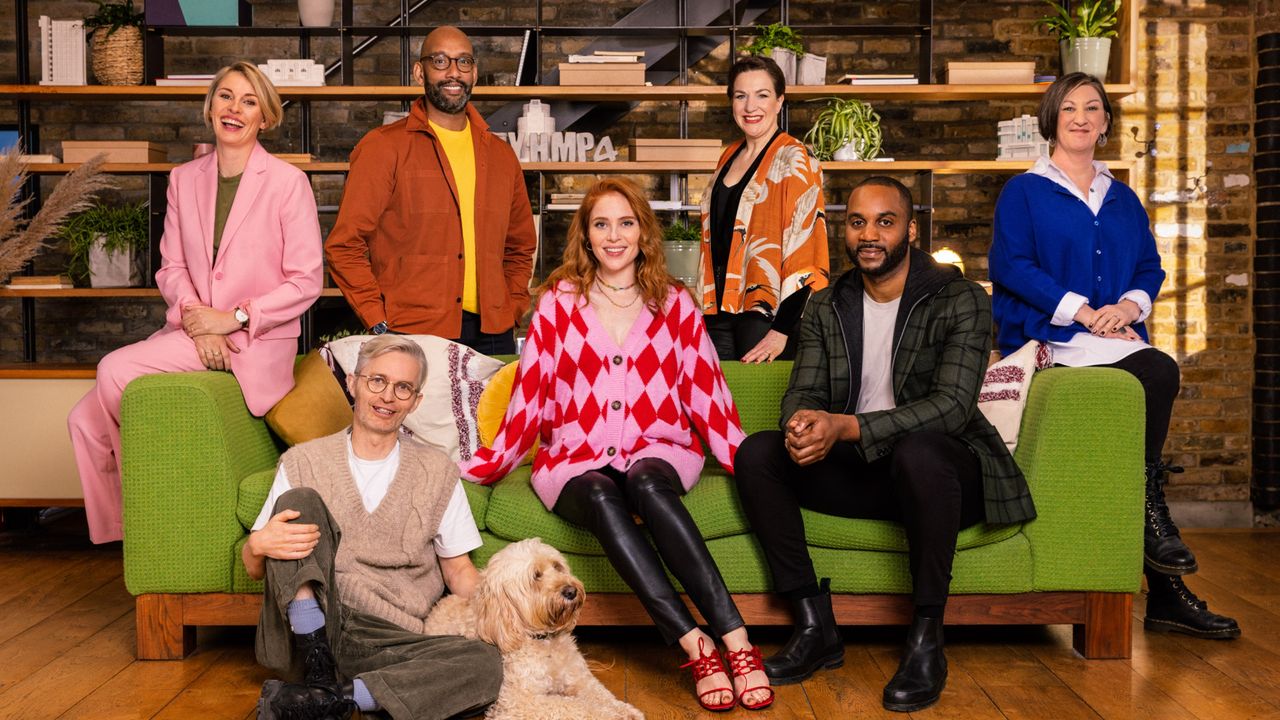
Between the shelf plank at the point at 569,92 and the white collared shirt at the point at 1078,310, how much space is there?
181 centimetres

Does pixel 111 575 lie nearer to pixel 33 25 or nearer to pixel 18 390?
pixel 18 390

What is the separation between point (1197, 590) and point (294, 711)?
2780 millimetres

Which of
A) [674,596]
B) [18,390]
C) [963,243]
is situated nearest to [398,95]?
A: [18,390]

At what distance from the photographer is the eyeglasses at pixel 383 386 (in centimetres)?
242

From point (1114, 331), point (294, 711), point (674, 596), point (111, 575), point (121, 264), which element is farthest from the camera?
point (121, 264)

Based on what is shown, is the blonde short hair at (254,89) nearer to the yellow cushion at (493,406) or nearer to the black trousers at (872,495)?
the yellow cushion at (493,406)

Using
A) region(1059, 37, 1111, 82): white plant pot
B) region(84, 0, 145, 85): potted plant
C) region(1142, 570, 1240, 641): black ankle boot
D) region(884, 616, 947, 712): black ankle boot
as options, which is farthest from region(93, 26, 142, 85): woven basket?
region(1142, 570, 1240, 641): black ankle boot

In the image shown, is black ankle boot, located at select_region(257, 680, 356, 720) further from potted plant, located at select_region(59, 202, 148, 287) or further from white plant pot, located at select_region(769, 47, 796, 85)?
white plant pot, located at select_region(769, 47, 796, 85)

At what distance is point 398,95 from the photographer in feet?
16.3

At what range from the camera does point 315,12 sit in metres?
5.05

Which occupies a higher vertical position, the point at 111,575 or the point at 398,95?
the point at 398,95

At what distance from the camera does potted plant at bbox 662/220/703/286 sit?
16.0ft

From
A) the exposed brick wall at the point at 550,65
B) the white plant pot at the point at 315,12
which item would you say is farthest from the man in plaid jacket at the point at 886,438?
the white plant pot at the point at 315,12

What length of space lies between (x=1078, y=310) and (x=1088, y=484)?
0.54 meters
